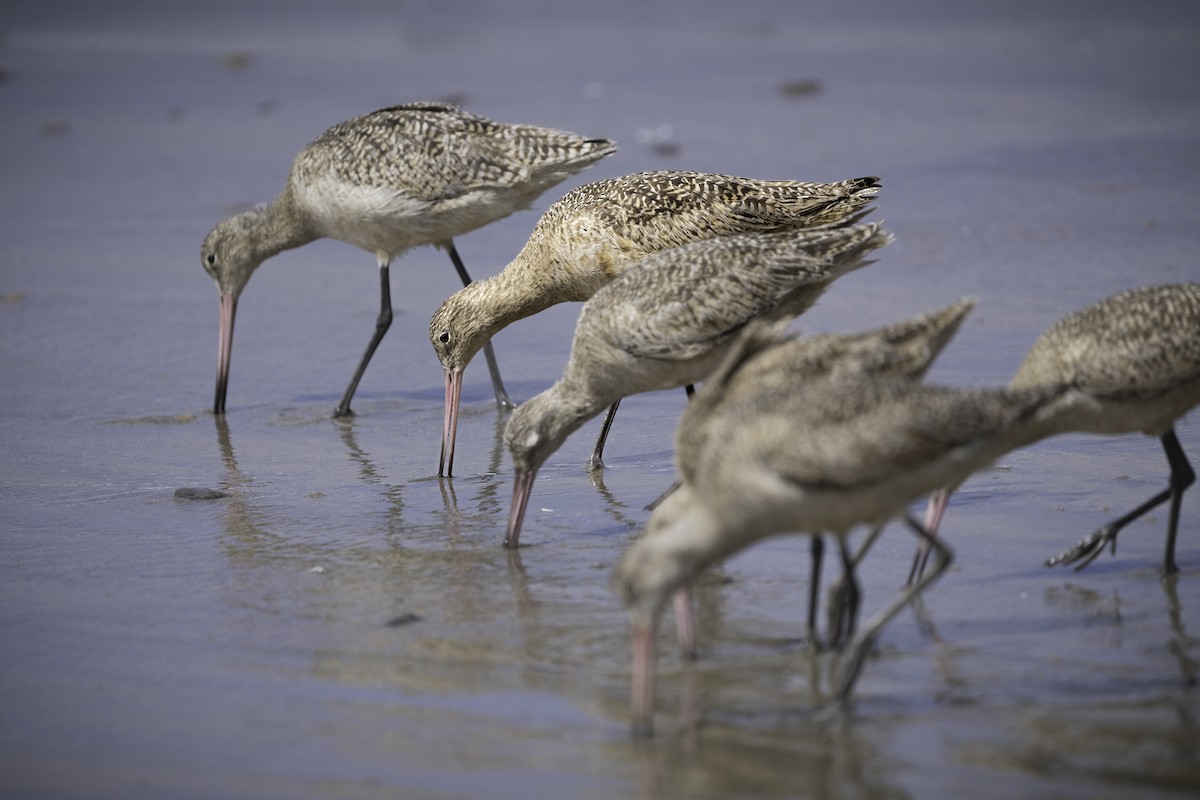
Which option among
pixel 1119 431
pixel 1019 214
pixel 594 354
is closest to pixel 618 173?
pixel 1019 214

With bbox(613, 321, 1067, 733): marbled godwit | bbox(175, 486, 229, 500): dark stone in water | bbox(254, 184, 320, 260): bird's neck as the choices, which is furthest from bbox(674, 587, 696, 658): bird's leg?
bbox(254, 184, 320, 260): bird's neck

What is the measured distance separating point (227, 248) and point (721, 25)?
10821 millimetres

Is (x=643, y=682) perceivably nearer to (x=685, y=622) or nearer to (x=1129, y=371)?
(x=685, y=622)

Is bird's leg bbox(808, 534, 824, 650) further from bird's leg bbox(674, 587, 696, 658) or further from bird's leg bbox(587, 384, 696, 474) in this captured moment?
bird's leg bbox(587, 384, 696, 474)

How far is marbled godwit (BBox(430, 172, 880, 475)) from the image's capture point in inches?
239

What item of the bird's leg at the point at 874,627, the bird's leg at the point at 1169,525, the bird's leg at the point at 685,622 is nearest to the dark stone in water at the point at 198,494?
the bird's leg at the point at 685,622

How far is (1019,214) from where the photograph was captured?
9.07 meters

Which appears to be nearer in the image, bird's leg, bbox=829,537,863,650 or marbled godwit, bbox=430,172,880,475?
bird's leg, bbox=829,537,863,650

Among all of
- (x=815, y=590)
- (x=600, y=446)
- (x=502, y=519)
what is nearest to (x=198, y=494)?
(x=502, y=519)

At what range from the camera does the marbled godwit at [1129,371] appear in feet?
14.2

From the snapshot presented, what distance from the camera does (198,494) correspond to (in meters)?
5.66

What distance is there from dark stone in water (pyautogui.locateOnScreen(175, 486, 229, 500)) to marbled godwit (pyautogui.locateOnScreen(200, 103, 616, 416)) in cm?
125

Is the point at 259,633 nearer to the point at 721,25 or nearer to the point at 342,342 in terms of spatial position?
the point at 342,342

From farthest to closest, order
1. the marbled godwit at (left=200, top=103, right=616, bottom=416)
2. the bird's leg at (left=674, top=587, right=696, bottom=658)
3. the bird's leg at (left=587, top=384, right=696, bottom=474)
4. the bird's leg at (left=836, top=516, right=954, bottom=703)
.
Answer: the marbled godwit at (left=200, top=103, right=616, bottom=416) → the bird's leg at (left=587, top=384, right=696, bottom=474) → the bird's leg at (left=674, top=587, right=696, bottom=658) → the bird's leg at (left=836, top=516, right=954, bottom=703)
